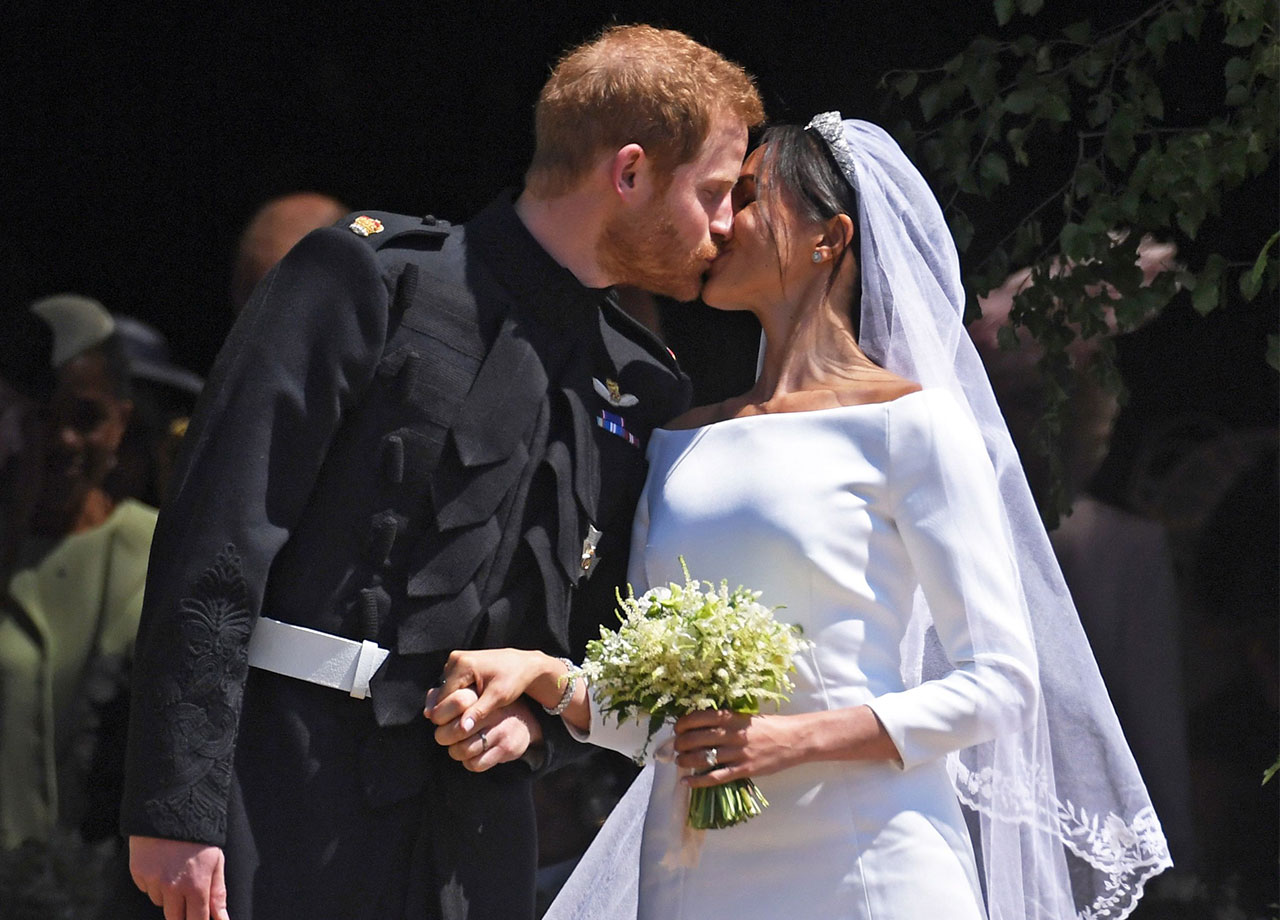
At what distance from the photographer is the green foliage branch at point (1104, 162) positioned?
10.5 feet

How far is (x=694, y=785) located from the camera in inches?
88.1

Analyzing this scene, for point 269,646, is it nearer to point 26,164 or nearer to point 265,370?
point 265,370

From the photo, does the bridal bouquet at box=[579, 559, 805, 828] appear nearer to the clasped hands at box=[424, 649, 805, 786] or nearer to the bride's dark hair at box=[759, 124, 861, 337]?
the clasped hands at box=[424, 649, 805, 786]

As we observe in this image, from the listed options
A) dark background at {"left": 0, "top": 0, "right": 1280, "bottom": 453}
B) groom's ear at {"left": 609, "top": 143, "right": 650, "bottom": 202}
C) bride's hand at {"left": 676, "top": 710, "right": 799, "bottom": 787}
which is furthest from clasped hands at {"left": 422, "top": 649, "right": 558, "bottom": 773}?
dark background at {"left": 0, "top": 0, "right": 1280, "bottom": 453}

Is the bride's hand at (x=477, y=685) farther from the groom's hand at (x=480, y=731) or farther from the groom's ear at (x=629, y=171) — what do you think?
the groom's ear at (x=629, y=171)

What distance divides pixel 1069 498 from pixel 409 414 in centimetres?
204

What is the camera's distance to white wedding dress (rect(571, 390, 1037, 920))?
2283mm

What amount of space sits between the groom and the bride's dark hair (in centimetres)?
13

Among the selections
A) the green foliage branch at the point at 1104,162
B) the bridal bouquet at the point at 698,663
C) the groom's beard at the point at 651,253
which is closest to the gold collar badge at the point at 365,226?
the groom's beard at the point at 651,253

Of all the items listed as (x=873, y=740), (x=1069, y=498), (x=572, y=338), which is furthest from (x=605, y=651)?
(x=1069, y=498)

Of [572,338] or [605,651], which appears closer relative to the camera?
[605,651]

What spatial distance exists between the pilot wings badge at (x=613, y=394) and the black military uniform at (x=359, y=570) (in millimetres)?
95

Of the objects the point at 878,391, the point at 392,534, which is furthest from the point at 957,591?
the point at 392,534

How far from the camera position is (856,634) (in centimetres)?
238
